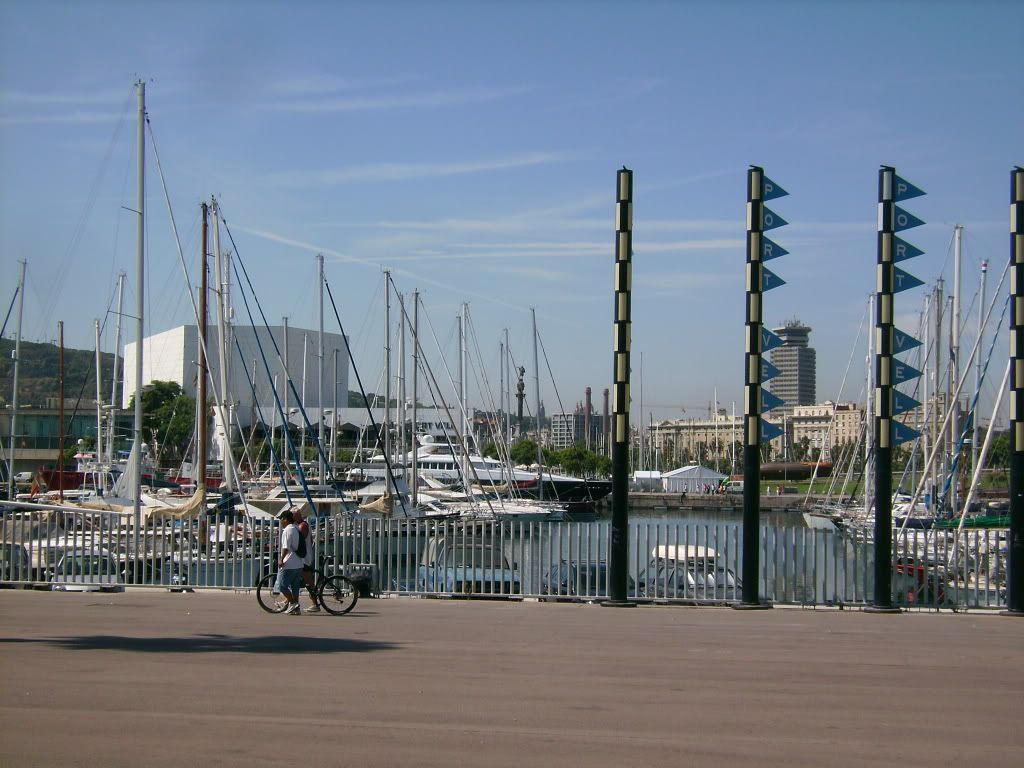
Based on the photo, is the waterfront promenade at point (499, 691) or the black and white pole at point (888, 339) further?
the black and white pole at point (888, 339)

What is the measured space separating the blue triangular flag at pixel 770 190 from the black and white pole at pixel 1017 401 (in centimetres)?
408

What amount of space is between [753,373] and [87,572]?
13.9 m

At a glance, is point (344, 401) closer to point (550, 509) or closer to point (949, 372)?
point (550, 509)

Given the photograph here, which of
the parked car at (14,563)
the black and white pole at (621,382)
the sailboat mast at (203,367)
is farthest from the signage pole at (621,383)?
the sailboat mast at (203,367)

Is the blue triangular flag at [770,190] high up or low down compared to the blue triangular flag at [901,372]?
up

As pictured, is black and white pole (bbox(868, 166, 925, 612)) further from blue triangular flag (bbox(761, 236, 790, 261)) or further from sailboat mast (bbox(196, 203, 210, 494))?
sailboat mast (bbox(196, 203, 210, 494))

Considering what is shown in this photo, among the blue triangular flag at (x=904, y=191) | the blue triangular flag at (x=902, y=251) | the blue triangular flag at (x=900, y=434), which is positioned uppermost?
the blue triangular flag at (x=904, y=191)

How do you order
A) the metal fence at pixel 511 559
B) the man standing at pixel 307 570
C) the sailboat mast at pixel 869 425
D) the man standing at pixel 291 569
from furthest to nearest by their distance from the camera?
1. the sailboat mast at pixel 869 425
2. the metal fence at pixel 511 559
3. the man standing at pixel 307 570
4. the man standing at pixel 291 569

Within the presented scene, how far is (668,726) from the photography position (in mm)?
9516

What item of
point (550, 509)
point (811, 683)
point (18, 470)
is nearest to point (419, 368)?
point (550, 509)

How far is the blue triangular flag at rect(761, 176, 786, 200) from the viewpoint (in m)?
19.9

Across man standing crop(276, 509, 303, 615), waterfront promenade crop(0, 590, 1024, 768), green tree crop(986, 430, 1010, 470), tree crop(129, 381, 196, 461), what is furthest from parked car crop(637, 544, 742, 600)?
green tree crop(986, 430, 1010, 470)

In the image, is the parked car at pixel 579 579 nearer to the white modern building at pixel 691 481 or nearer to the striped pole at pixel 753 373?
the striped pole at pixel 753 373

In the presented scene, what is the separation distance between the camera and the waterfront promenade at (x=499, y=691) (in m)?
8.59
